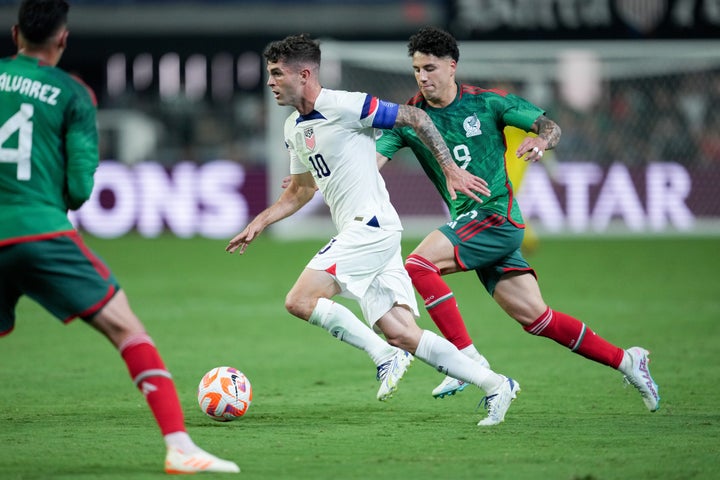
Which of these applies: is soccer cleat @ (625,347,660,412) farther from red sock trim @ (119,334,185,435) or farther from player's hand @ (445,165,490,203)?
red sock trim @ (119,334,185,435)

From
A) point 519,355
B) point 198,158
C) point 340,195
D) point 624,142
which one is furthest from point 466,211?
point 198,158

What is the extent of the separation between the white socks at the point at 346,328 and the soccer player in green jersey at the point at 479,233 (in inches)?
17.8

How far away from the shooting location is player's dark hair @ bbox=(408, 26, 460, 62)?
22.7 feet

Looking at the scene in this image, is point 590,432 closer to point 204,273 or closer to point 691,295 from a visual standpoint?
point 691,295

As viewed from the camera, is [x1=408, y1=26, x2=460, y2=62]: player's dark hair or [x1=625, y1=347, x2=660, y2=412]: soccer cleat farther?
[x1=408, y1=26, x2=460, y2=62]: player's dark hair

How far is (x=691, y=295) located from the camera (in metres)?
12.9

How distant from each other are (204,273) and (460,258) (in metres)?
8.97

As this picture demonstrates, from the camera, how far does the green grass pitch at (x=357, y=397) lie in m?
5.45

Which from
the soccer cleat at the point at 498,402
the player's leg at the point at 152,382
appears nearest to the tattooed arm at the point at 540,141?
the soccer cleat at the point at 498,402

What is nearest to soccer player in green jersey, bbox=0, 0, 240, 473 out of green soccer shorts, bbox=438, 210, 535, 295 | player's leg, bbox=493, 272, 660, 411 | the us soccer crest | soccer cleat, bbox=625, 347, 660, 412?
green soccer shorts, bbox=438, 210, 535, 295

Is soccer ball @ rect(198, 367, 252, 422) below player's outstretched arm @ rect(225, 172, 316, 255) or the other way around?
below

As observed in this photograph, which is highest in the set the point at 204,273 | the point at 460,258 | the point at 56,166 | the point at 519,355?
the point at 56,166

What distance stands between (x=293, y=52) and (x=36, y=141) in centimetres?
184

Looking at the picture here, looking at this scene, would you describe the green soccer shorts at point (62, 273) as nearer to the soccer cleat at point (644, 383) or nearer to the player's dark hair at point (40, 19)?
the player's dark hair at point (40, 19)
